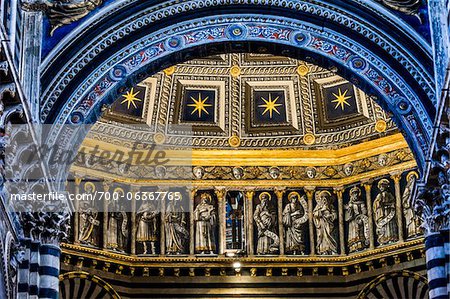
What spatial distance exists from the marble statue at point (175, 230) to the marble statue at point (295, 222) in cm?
160

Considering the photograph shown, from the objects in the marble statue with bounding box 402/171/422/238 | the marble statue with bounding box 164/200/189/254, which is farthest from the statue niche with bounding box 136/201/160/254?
the marble statue with bounding box 402/171/422/238

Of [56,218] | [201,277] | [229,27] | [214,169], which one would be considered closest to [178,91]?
[214,169]

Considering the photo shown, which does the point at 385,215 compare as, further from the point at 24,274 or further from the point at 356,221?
the point at 24,274

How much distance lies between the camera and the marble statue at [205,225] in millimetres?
22234

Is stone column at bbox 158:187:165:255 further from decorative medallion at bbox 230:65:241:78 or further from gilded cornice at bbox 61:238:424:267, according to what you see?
decorative medallion at bbox 230:65:241:78

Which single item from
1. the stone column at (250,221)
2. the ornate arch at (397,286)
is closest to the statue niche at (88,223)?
the stone column at (250,221)

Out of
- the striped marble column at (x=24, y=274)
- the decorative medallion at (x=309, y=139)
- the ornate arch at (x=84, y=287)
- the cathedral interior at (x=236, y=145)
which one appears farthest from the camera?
the decorative medallion at (x=309, y=139)

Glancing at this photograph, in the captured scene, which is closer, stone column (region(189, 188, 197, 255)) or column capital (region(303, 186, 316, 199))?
stone column (region(189, 188, 197, 255))

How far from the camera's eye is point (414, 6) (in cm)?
1770

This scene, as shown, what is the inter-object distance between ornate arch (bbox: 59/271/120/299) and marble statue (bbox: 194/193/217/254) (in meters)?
1.62

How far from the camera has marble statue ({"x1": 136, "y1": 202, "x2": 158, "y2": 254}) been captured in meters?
22.1

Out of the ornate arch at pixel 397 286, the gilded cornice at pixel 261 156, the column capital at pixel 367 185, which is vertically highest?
the gilded cornice at pixel 261 156

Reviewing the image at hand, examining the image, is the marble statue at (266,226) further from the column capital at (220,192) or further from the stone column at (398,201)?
the stone column at (398,201)

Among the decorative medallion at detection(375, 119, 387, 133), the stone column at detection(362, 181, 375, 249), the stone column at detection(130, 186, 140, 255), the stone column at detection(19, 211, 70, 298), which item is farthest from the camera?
the decorative medallion at detection(375, 119, 387, 133)
